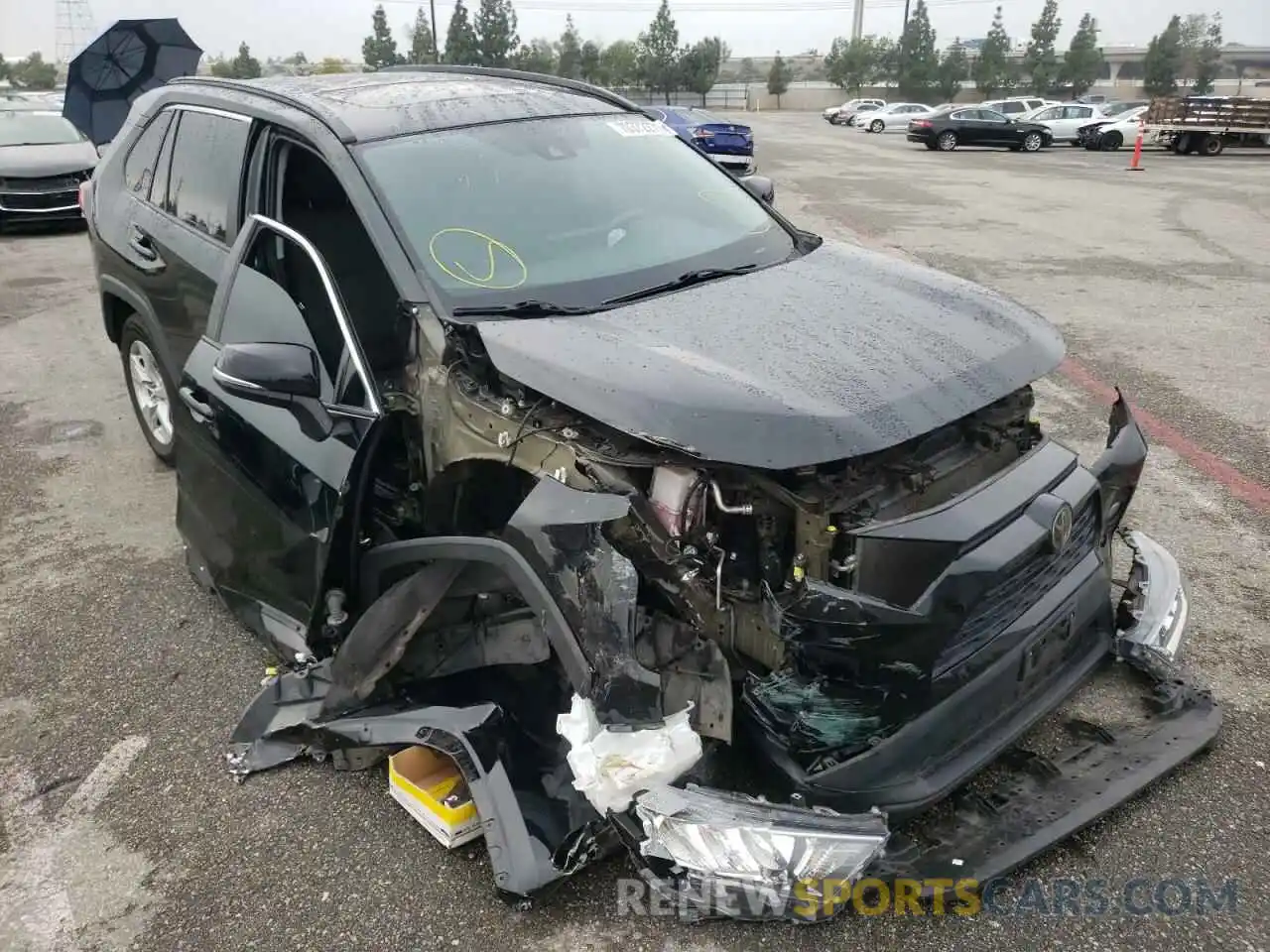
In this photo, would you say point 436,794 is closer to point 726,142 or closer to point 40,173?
point 40,173

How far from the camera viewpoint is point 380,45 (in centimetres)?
8031

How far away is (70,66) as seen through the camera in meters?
13.2

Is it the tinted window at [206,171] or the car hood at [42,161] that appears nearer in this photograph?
the tinted window at [206,171]

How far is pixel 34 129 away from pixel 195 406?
12322 mm

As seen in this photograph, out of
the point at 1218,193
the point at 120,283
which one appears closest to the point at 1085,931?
the point at 120,283

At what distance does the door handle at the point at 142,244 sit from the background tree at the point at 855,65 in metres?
76.6

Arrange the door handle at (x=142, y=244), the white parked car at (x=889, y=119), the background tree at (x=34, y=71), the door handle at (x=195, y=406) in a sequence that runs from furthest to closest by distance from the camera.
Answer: the background tree at (x=34, y=71) < the white parked car at (x=889, y=119) < the door handle at (x=142, y=244) < the door handle at (x=195, y=406)

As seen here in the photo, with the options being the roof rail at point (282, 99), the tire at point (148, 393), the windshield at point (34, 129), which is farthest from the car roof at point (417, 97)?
the windshield at point (34, 129)

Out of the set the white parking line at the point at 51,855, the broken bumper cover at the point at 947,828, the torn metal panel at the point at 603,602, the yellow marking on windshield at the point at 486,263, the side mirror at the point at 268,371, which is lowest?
the white parking line at the point at 51,855

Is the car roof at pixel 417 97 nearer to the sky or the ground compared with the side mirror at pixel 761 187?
nearer to the sky

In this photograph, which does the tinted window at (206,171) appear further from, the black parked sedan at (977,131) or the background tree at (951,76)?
the background tree at (951,76)

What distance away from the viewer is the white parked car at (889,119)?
42.0 m

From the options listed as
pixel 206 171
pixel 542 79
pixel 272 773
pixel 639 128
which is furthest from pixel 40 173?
pixel 272 773

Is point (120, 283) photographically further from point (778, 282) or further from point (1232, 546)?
point (1232, 546)
